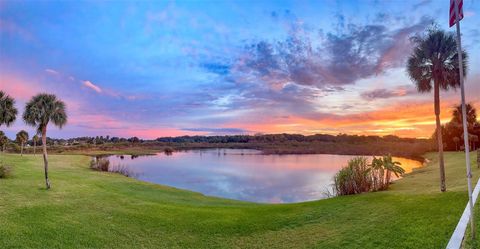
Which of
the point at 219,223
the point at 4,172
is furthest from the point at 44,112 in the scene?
the point at 219,223

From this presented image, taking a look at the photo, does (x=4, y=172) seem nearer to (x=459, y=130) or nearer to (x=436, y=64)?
(x=436, y=64)

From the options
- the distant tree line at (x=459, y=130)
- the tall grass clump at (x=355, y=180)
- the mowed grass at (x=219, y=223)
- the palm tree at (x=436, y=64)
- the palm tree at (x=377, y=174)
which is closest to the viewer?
the mowed grass at (x=219, y=223)

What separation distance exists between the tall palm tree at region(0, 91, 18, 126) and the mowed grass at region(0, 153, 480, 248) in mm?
25256

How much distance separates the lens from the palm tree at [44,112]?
802 inches

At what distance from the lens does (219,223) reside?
1725cm

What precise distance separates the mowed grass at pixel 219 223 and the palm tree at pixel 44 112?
186 inches

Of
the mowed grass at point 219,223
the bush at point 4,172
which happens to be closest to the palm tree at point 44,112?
the mowed grass at point 219,223

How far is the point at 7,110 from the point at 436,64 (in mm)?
49659

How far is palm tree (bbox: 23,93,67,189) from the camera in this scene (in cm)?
2036

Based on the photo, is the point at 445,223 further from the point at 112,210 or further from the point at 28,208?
the point at 28,208

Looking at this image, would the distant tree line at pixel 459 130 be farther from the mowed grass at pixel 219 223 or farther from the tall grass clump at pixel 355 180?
the mowed grass at pixel 219 223

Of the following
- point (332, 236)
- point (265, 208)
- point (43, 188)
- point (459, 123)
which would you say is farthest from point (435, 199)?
point (459, 123)

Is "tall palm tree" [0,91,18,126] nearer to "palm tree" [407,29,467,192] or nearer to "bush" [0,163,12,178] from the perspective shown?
"bush" [0,163,12,178]

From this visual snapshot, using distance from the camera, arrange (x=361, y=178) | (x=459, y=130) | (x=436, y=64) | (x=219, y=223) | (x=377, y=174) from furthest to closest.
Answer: (x=459, y=130)
(x=377, y=174)
(x=361, y=178)
(x=436, y=64)
(x=219, y=223)
